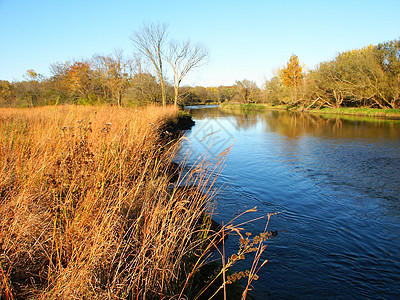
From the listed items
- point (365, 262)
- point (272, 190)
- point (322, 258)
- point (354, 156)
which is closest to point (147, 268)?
point (322, 258)

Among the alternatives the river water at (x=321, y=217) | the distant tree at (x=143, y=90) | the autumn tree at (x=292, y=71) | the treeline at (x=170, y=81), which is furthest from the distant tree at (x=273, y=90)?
the river water at (x=321, y=217)

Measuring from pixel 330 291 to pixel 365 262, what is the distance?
99cm

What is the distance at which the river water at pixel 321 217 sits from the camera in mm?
3141

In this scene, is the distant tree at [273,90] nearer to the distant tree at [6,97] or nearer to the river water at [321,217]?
the river water at [321,217]

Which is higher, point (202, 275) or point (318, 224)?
point (202, 275)

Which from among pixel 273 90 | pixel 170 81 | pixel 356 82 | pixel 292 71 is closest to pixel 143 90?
pixel 170 81

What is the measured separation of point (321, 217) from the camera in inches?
194

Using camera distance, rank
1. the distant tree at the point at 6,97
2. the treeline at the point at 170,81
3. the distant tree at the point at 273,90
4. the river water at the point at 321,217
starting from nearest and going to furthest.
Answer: the river water at the point at 321,217 → the distant tree at the point at 6,97 → the treeline at the point at 170,81 → the distant tree at the point at 273,90

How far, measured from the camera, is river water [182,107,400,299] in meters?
3.14

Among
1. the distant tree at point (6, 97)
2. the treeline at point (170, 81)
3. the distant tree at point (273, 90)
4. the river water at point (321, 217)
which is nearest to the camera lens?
the river water at point (321, 217)

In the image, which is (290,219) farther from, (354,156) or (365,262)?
(354,156)

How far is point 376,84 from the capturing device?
2616cm

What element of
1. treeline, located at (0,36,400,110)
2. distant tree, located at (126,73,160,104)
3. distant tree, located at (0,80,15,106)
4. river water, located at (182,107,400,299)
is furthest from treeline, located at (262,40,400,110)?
distant tree, located at (0,80,15,106)

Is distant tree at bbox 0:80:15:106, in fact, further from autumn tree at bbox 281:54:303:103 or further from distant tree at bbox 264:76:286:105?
autumn tree at bbox 281:54:303:103
